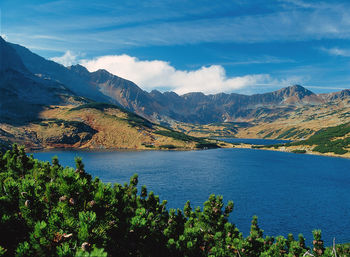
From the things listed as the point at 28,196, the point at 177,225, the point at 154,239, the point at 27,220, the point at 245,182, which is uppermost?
the point at 28,196

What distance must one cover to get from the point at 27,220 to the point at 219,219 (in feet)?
87.4

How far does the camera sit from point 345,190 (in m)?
135

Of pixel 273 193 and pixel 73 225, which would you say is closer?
pixel 73 225

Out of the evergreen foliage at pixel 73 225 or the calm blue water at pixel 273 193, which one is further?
the calm blue water at pixel 273 193

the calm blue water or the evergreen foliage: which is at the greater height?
the evergreen foliage

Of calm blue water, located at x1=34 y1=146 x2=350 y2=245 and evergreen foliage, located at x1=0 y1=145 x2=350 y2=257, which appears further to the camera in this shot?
calm blue water, located at x1=34 y1=146 x2=350 y2=245

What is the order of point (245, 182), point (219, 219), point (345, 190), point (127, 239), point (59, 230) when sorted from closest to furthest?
point (59, 230)
point (127, 239)
point (219, 219)
point (345, 190)
point (245, 182)

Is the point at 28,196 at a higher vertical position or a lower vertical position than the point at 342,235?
higher

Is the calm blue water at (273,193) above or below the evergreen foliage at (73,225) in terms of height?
below

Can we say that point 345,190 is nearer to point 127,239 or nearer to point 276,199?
point 276,199

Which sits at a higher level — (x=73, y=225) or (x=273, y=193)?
(x=73, y=225)

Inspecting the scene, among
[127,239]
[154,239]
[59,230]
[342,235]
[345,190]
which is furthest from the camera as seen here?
[345,190]

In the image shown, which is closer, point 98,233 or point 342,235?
point 98,233

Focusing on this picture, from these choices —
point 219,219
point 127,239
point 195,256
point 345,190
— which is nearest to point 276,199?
point 345,190
